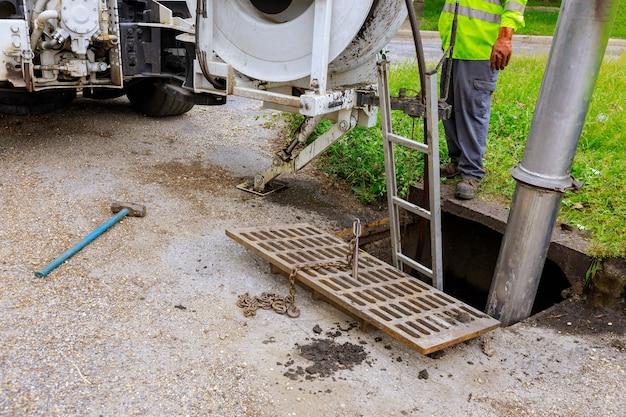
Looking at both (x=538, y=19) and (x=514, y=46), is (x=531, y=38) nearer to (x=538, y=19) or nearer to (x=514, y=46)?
(x=514, y=46)

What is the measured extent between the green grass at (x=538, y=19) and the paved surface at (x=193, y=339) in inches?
567

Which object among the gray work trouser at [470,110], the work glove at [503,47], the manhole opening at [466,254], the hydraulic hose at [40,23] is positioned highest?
the work glove at [503,47]

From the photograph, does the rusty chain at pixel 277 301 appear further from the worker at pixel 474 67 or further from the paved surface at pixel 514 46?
the paved surface at pixel 514 46

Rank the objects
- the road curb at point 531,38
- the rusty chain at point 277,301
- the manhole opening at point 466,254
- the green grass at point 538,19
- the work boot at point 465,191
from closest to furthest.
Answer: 1. the rusty chain at point 277,301
2. the work boot at point 465,191
3. the manhole opening at point 466,254
4. the road curb at point 531,38
5. the green grass at point 538,19

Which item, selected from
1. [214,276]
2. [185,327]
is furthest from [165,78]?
[185,327]

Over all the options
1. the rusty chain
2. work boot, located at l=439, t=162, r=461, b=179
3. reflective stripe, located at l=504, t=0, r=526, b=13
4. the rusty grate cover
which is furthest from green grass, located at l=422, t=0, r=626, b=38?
the rusty chain

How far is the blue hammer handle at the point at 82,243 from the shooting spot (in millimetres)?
3228

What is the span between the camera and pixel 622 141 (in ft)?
16.2

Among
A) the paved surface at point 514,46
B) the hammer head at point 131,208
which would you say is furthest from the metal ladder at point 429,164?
the paved surface at point 514,46

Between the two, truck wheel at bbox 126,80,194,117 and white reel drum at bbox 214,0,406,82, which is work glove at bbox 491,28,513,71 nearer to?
white reel drum at bbox 214,0,406,82

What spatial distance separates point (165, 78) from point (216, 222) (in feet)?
4.79

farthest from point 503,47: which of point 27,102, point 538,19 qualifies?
point 538,19

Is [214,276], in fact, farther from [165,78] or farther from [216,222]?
[165,78]

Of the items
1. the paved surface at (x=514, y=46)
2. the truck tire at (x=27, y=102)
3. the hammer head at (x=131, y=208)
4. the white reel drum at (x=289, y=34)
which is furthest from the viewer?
the paved surface at (x=514, y=46)
